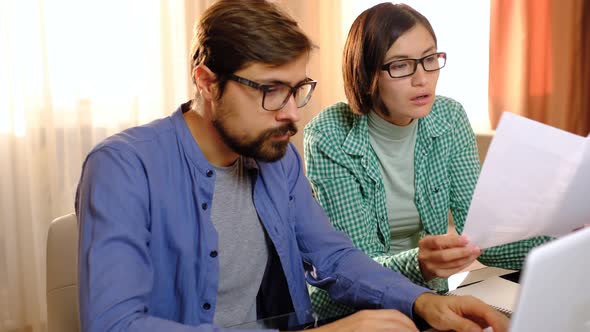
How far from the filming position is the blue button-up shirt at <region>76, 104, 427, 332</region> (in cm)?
100

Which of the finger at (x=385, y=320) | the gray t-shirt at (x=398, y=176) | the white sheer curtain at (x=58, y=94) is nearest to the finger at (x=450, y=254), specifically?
the finger at (x=385, y=320)

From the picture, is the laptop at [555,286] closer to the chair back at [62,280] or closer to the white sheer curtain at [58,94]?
the chair back at [62,280]

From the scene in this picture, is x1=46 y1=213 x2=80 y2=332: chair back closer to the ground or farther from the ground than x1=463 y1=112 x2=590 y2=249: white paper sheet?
closer to the ground

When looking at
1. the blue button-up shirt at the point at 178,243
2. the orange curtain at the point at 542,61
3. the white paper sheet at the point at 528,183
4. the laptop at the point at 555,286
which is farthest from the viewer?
the orange curtain at the point at 542,61

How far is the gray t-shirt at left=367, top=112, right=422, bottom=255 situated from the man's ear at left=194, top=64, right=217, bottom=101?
0.61 meters

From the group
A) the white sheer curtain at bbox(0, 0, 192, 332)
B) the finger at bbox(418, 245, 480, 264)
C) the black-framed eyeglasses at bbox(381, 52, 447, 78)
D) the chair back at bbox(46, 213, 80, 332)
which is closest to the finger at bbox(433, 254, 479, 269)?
the finger at bbox(418, 245, 480, 264)

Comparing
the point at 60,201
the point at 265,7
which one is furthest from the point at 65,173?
the point at 265,7

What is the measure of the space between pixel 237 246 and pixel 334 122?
576 millimetres

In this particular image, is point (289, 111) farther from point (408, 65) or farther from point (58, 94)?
point (58, 94)

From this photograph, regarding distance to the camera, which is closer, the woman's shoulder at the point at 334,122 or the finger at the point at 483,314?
the finger at the point at 483,314

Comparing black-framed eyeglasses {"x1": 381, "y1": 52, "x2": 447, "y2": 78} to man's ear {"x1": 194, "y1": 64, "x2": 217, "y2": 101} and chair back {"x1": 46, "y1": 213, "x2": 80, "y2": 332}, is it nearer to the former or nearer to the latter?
man's ear {"x1": 194, "y1": 64, "x2": 217, "y2": 101}

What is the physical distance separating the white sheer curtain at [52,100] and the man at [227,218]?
1.57 metres

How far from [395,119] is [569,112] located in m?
1.90

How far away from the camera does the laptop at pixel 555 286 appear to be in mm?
539
